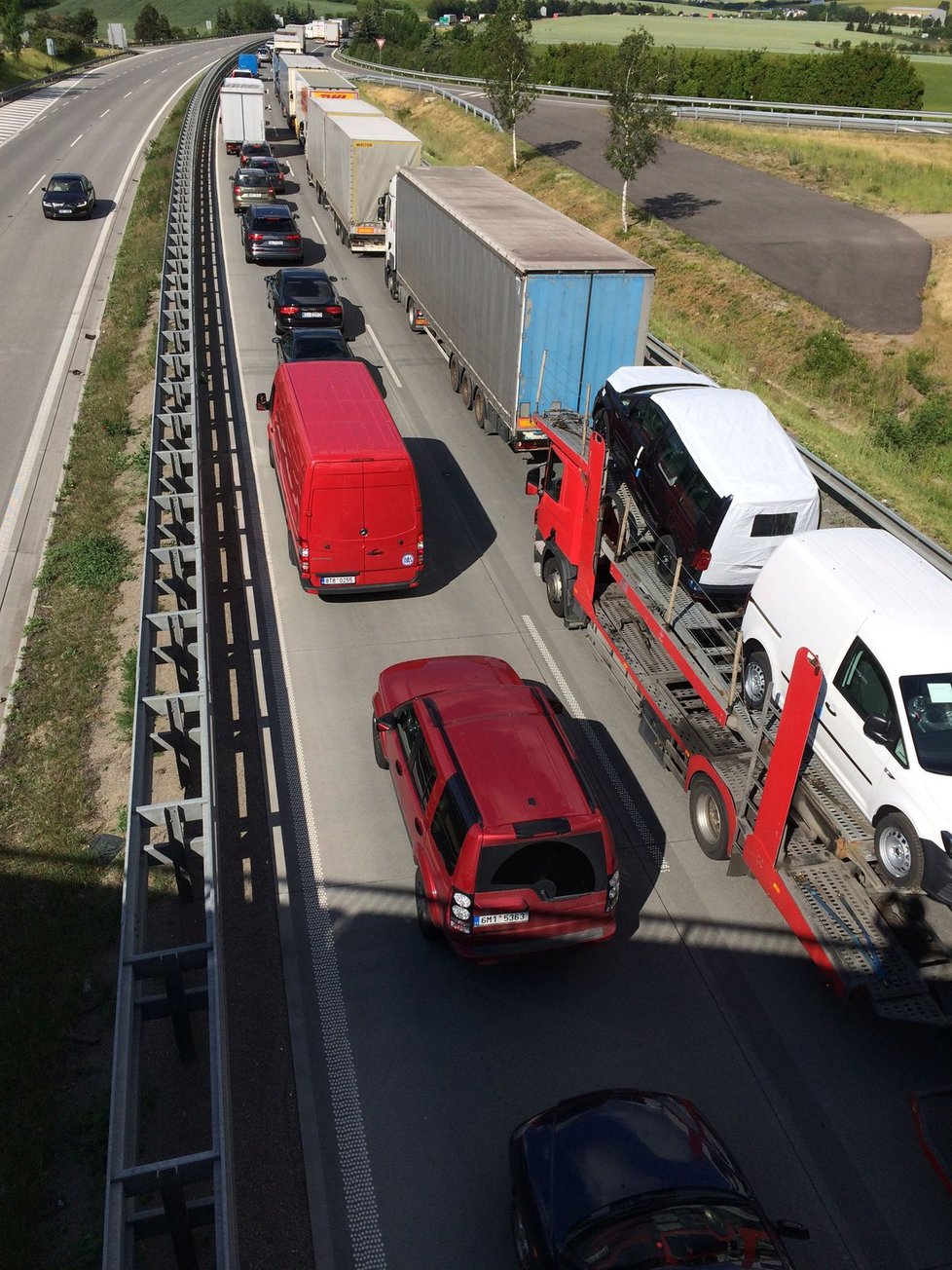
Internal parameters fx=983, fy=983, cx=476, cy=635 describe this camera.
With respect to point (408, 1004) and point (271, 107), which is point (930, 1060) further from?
point (271, 107)

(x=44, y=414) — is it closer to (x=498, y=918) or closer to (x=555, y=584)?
(x=555, y=584)

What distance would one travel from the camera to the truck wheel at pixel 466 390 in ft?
63.2

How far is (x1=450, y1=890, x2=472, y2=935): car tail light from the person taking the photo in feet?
25.0

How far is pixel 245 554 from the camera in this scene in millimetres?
14422

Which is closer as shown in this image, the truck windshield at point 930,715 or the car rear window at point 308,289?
the truck windshield at point 930,715

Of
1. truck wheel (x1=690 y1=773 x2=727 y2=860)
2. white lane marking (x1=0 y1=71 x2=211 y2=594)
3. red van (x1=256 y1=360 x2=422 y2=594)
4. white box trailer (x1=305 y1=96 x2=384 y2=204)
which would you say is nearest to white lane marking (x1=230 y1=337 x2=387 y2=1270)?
red van (x1=256 y1=360 x2=422 y2=594)

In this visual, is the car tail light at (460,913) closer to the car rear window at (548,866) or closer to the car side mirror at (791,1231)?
the car rear window at (548,866)

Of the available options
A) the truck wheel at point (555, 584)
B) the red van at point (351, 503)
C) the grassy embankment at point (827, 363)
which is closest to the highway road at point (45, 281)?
the red van at point (351, 503)

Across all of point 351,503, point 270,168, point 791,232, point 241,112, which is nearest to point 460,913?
point 351,503

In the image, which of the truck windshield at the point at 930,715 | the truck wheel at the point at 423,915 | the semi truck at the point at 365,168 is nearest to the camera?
the truck windshield at the point at 930,715

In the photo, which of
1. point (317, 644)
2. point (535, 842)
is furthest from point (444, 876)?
point (317, 644)

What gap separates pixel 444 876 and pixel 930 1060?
414 cm

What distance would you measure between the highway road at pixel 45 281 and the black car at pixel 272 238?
14.5 ft

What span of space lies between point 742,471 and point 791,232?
26476 millimetres
